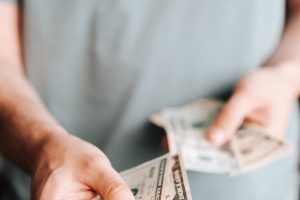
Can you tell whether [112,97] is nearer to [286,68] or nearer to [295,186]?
[286,68]

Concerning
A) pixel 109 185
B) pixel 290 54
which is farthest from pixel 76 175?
pixel 290 54

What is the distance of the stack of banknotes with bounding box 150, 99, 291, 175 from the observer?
962mm

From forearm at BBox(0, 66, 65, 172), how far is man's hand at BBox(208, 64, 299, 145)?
1.11 feet

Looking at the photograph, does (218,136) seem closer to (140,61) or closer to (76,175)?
(140,61)

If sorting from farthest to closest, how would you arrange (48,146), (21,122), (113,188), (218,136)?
(218,136)
(21,122)
(48,146)
(113,188)

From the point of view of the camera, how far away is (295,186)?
1.15 meters

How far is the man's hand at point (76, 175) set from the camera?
2.10ft

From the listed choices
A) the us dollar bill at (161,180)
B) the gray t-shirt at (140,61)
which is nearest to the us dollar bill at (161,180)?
the us dollar bill at (161,180)

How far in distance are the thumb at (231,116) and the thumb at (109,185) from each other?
1.20 feet

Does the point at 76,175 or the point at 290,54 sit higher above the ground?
the point at 290,54

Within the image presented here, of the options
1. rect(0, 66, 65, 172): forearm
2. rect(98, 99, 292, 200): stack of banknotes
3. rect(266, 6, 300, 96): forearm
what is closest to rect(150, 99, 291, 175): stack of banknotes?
rect(98, 99, 292, 200): stack of banknotes

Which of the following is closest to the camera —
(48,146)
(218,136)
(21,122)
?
(48,146)

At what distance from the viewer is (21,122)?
2.88 ft

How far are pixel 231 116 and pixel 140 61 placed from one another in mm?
208
